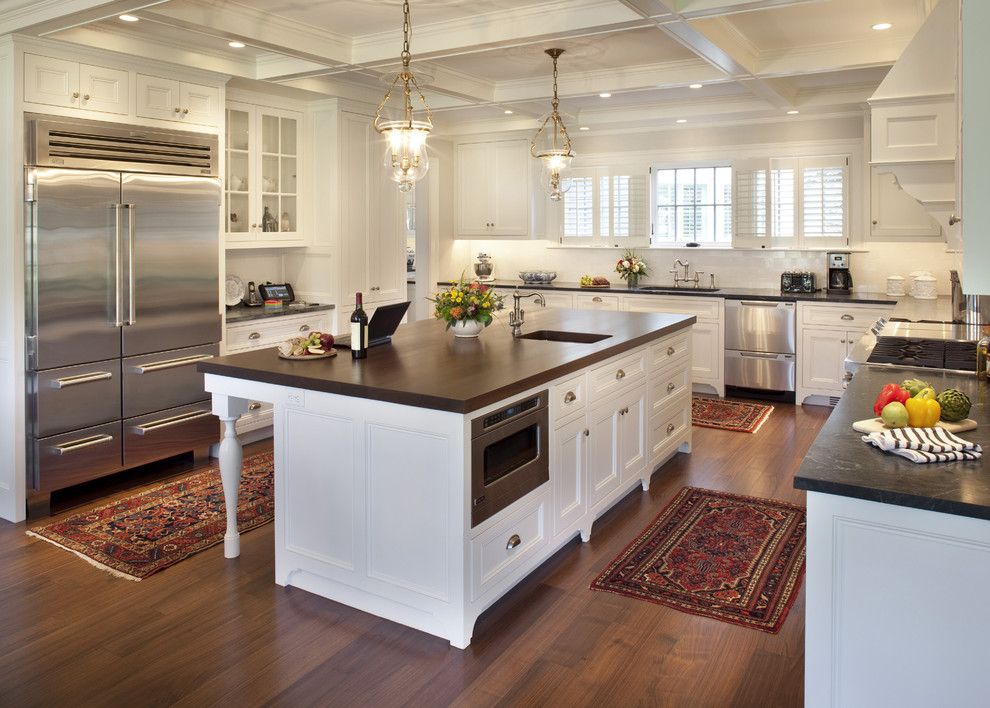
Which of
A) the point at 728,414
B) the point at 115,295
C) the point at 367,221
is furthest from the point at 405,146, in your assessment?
the point at 728,414

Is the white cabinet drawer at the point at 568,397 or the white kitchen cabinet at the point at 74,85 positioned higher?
the white kitchen cabinet at the point at 74,85

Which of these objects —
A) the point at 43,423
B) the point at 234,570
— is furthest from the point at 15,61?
the point at 234,570

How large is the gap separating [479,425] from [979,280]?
5.47ft

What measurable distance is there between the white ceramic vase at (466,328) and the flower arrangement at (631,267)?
414 centimetres

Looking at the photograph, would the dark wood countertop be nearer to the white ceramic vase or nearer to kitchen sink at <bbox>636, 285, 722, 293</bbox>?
the white ceramic vase

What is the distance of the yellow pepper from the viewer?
2.41 m

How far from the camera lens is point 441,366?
358 cm

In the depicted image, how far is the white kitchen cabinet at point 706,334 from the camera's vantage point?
24.5 ft

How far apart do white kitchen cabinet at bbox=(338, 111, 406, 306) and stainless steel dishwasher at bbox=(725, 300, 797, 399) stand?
3003mm

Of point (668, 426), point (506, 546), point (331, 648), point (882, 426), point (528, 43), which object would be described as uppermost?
point (528, 43)

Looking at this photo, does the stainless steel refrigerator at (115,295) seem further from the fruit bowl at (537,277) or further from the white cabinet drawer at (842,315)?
the white cabinet drawer at (842,315)

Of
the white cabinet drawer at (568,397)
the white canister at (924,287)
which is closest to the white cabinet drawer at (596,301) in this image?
the white canister at (924,287)

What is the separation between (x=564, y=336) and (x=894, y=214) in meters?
3.75

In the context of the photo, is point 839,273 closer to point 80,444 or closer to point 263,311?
point 263,311
